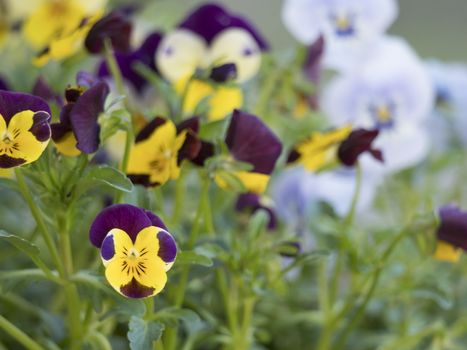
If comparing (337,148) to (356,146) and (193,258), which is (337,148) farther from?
(193,258)

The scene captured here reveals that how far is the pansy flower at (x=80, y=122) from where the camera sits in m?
0.40

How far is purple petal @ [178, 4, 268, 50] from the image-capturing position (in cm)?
64

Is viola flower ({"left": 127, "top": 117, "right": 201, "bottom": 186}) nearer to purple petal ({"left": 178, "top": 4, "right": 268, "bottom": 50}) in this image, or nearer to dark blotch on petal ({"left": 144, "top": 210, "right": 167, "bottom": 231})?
dark blotch on petal ({"left": 144, "top": 210, "right": 167, "bottom": 231})

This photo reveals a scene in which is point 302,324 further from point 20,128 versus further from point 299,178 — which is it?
point 20,128

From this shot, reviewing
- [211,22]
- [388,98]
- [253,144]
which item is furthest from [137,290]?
[388,98]

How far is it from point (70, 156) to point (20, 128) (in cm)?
6

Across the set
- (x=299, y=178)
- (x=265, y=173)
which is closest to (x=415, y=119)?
(x=299, y=178)

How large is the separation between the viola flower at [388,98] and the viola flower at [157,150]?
1.03ft

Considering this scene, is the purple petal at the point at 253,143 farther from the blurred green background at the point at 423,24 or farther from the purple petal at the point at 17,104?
the blurred green background at the point at 423,24

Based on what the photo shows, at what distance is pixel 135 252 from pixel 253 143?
0.12 metres

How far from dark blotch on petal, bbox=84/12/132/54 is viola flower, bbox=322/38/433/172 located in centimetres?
26

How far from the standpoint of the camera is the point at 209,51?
657 mm

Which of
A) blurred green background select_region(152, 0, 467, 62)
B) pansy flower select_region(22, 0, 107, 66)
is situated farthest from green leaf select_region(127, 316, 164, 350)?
blurred green background select_region(152, 0, 467, 62)

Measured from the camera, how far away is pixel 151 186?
0.45 meters
